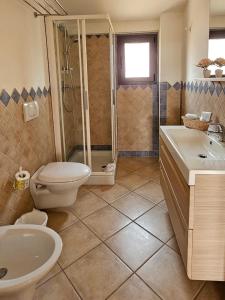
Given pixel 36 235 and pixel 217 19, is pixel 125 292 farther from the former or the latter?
pixel 217 19

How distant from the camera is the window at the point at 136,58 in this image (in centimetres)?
351

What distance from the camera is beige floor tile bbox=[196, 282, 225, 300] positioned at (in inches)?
54.5

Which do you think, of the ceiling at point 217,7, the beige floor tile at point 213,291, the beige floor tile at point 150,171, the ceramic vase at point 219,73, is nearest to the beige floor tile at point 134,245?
the beige floor tile at point 213,291

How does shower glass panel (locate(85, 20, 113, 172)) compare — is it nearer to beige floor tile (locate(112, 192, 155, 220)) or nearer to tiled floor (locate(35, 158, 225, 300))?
beige floor tile (locate(112, 192, 155, 220))

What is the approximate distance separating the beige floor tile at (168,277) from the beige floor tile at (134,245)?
0.06 meters

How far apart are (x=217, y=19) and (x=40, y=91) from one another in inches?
70.7

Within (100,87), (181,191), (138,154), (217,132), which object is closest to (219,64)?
(217,132)

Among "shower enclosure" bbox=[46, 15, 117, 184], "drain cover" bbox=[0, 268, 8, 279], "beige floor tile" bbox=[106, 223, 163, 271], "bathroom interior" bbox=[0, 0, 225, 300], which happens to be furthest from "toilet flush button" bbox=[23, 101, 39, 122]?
"beige floor tile" bbox=[106, 223, 163, 271]

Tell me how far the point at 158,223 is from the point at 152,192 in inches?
24.1

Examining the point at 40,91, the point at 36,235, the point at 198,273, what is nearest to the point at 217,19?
the point at 40,91

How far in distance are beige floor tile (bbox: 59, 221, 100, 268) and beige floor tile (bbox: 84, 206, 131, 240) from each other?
7 centimetres

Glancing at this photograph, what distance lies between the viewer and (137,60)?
3.62 m

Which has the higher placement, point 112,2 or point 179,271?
point 112,2

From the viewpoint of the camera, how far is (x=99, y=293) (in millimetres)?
1439
